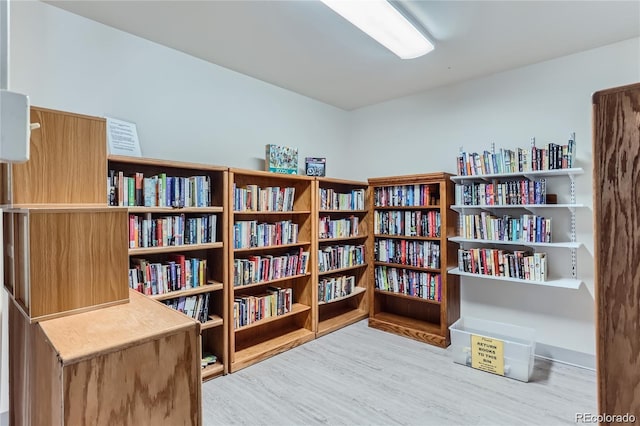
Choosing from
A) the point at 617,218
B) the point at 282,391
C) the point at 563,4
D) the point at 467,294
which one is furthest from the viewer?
the point at 467,294

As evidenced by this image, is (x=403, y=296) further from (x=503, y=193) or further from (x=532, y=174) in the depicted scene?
(x=532, y=174)

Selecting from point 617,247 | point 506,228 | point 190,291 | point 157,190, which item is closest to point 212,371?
point 190,291

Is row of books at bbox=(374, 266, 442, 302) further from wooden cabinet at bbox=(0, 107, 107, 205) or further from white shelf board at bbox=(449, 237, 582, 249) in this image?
wooden cabinet at bbox=(0, 107, 107, 205)

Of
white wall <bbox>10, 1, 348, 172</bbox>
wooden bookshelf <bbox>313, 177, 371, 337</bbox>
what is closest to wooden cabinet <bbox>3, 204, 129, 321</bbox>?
white wall <bbox>10, 1, 348, 172</bbox>

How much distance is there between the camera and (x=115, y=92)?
2.32m

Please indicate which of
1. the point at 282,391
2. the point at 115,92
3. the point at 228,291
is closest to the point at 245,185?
Answer: the point at 228,291

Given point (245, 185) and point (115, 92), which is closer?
point (115, 92)

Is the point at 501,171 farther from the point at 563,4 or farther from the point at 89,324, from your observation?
the point at 89,324

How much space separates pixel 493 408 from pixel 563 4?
2590 mm

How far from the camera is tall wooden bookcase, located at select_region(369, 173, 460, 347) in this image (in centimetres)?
311

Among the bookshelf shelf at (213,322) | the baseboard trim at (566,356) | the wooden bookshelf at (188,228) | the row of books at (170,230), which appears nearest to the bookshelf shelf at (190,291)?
the wooden bookshelf at (188,228)

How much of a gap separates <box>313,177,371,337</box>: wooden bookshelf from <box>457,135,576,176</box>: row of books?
3.77ft

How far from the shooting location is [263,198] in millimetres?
2939

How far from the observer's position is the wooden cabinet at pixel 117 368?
2.30ft
